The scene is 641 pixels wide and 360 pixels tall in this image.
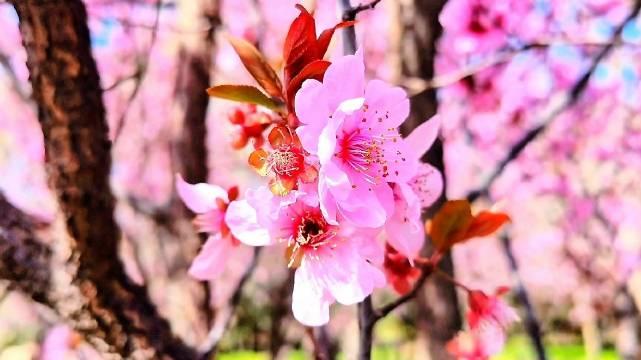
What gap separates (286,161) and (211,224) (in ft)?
0.81

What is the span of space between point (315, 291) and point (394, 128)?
0.56 feet

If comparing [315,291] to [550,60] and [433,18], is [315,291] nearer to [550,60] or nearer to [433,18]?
[433,18]

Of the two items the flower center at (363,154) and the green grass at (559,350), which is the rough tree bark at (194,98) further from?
the green grass at (559,350)

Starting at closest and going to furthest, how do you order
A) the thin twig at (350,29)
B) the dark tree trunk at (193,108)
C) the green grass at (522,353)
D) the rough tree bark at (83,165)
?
the thin twig at (350,29) → the rough tree bark at (83,165) → the dark tree trunk at (193,108) → the green grass at (522,353)

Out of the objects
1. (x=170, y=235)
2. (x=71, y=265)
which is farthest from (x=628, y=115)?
(x=71, y=265)

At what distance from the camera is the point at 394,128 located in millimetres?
663

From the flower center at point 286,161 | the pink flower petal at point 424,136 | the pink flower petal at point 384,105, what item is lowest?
the pink flower petal at point 424,136

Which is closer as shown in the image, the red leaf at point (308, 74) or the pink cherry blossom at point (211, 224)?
the red leaf at point (308, 74)

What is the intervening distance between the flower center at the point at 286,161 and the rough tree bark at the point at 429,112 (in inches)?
40.1

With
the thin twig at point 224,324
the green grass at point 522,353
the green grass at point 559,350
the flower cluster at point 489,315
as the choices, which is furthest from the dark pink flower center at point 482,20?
the green grass at point 559,350

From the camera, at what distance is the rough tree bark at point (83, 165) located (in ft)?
2.98

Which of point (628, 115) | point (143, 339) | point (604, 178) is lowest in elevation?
point (604, 178)

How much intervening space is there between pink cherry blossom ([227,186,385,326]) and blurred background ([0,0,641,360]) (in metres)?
0.19

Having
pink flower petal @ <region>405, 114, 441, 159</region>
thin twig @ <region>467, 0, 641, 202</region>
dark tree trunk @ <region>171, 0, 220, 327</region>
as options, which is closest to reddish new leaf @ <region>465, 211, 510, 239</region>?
pink flower petal @ <region>405, 114, 441, 159</region>
